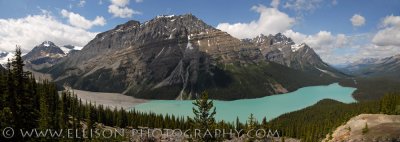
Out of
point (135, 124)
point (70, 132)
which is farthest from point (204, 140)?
point (135, 124)

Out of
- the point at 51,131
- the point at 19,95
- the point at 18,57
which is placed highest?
the point at 18,57

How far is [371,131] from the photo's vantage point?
6256cm

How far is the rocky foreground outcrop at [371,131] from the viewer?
56.3 metres

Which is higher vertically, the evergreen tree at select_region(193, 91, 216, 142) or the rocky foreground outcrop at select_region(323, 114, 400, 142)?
the evergreen tree at select_region(193, 91, 216, 142)

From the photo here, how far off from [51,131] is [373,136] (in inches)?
2171

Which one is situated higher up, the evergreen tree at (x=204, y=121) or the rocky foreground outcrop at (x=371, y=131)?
the evergreen tree at (x=204, y=121)

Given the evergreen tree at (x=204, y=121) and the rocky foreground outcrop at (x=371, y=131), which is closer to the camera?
the evergreen tree at (x=204, y=121)

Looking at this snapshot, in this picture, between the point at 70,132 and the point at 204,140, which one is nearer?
the point at 204,140

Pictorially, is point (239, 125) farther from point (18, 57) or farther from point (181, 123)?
point (18, 57)

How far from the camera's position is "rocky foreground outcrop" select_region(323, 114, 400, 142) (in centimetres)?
5631

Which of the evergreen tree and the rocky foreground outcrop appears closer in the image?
the evergreen tree

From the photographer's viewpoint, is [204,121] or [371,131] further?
[371,131]

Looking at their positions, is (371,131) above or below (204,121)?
below

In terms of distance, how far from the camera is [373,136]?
59.2 meters
